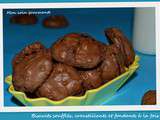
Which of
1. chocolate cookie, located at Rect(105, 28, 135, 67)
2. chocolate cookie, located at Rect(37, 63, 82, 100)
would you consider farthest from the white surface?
chocolate cookie, located at Rect(37, 63, 82, 100)

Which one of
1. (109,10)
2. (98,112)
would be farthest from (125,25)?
(98,112)

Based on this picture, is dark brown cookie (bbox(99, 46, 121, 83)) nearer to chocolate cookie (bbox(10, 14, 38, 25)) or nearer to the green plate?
the green plate

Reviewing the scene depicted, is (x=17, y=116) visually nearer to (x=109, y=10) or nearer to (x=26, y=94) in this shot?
(x=26, y=94)

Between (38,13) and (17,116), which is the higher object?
(38,13)

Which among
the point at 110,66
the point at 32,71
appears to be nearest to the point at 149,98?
the point at 110,66

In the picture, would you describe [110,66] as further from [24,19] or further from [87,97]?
[24,19]

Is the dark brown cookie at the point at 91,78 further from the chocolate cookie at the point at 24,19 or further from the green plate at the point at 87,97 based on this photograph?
the chocolate cookie at the point at 24,19
